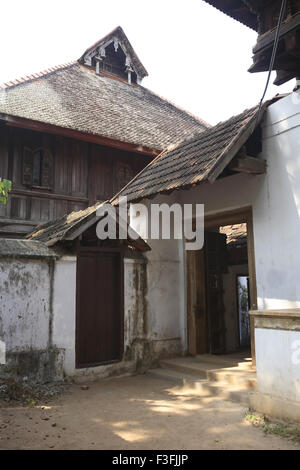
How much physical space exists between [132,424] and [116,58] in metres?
14.7

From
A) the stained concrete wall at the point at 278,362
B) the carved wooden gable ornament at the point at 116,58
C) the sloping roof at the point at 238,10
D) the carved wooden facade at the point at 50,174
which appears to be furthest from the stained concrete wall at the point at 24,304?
the carved wooden gable ornament at the point at 116,58

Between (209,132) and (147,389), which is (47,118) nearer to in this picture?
(209,132)

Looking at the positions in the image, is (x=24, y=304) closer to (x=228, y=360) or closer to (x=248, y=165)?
(x=228, y=360)

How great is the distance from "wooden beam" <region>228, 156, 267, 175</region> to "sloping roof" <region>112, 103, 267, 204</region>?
237 mm

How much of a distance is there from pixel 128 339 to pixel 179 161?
372 cm

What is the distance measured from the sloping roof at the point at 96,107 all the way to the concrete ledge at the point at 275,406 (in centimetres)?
775

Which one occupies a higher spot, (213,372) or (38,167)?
(38,167)

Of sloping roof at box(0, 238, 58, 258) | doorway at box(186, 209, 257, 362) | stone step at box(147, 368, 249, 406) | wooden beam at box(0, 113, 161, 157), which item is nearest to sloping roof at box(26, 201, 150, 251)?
sloping roof at box(0, 238, 58, 258)

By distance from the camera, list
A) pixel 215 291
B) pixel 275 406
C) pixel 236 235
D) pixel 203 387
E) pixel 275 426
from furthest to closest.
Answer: pixel 236 235 → pixel 215 291 → pixel 203 387 → pixel 275 406 → pixel 275 426

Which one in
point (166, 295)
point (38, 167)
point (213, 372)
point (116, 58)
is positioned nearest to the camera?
point (213, 372)

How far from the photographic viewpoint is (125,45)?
15297 millimetres

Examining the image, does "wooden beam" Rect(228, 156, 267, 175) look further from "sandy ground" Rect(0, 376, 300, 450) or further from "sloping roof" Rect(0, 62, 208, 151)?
"sloping roof" Rect(0, 62, 208, 151)

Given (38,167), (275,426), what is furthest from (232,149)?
(38,167)

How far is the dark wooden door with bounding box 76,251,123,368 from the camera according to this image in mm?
6918
